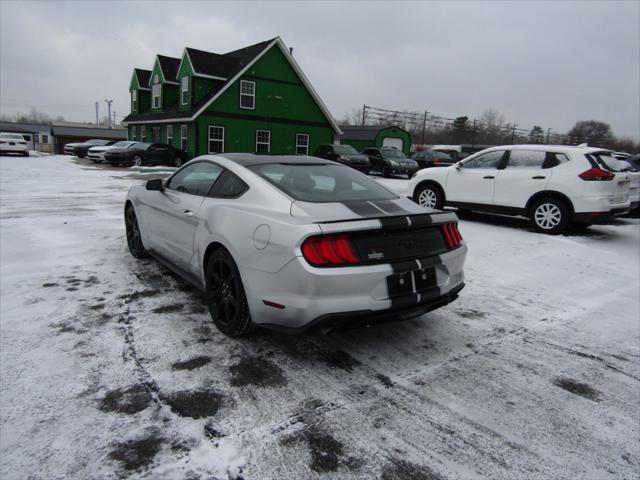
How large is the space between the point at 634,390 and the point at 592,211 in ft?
18.9

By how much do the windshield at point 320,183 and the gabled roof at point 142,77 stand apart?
35.0 meters

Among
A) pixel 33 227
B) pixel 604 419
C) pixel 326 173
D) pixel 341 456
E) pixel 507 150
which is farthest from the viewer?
pixel 507 150

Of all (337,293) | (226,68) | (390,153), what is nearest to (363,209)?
(337,293)

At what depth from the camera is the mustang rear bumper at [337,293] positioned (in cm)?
280

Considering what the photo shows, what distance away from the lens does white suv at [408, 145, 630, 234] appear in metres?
7.91

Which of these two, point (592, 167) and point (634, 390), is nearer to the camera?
point (634, 390)

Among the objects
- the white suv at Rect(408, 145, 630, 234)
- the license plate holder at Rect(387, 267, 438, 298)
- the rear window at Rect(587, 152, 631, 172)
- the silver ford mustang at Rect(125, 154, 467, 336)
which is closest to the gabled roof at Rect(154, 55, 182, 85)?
the white suv at Rect(408, 145, 630, 234)

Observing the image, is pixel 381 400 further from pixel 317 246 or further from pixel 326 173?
pixel 326 173

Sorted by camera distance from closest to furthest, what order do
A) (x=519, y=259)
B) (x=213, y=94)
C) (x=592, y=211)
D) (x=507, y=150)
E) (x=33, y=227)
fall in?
(x=519, y=259)
(x=33, y=227)
(x=592, y=211)
(x=507, y=150)
(x=213, y=94)

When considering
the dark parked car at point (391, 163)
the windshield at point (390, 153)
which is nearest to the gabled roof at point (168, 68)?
the dark parked car at point (391, 163)

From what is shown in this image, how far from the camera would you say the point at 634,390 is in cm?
302

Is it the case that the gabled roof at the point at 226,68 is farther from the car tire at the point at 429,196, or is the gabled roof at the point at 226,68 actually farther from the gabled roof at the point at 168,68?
the car tire at the point at 429,196

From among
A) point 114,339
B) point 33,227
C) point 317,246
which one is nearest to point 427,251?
point 317,246

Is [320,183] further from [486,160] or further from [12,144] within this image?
[12,144]
